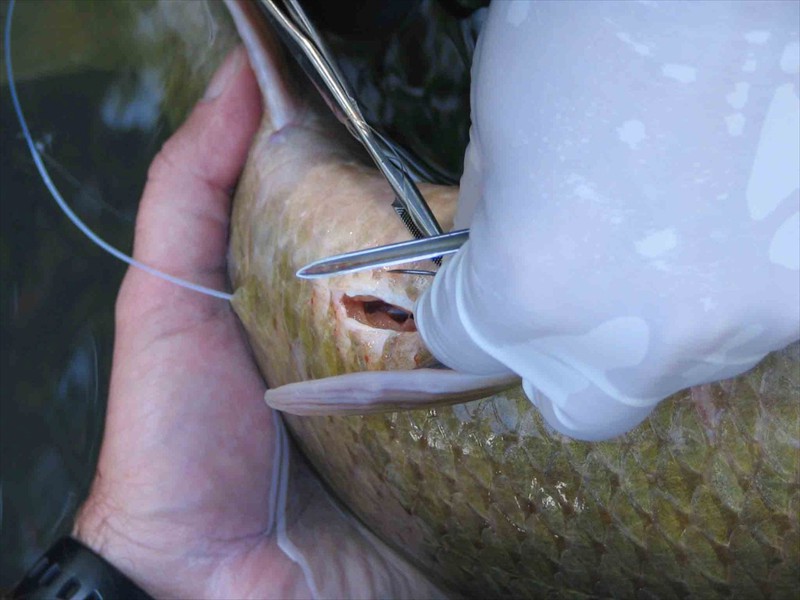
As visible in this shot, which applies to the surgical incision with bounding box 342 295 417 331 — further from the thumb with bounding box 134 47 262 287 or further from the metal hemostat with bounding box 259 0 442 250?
the thumb with bounding box 134 47 262 287

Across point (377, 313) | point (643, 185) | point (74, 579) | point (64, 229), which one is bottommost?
point (74, 579)

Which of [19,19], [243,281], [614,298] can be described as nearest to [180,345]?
[243,281]

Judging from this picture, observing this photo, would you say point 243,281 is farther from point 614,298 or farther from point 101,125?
point 614,298

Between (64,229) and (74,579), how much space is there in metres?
0.47

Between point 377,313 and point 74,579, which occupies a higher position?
point 377,313

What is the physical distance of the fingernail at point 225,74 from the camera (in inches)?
39.4

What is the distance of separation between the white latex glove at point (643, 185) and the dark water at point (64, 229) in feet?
2.26

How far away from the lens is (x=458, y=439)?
75 cm

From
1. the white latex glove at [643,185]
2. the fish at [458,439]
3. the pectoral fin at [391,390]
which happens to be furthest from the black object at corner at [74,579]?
the white latex glove at [643,185]

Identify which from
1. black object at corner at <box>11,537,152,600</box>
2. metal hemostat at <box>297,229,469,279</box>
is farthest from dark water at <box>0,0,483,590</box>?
metal hemostat at <box>297,229,469,279</box>

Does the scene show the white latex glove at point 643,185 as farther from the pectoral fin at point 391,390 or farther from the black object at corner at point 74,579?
the black object at corner at point 74,579

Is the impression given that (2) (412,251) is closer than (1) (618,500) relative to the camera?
Yes

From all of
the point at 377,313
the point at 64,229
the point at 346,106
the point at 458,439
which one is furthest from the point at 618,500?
the point at 64,229

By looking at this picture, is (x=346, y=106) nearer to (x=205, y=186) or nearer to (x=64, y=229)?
(x=205, y=186)
